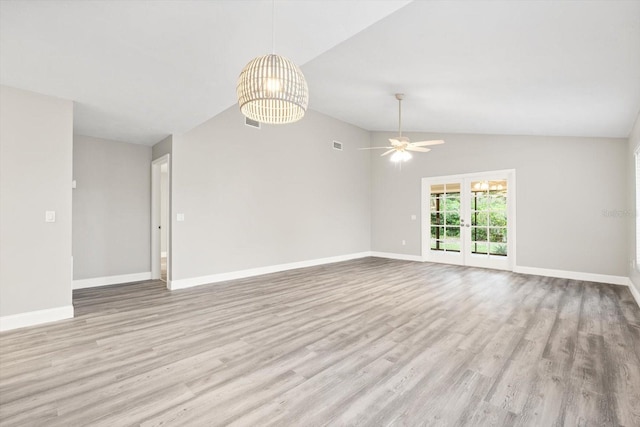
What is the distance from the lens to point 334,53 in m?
3.95

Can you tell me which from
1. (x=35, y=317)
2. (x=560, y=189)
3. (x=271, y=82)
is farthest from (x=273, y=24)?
(x=560, y=189)

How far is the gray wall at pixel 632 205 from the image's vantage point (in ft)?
14.1

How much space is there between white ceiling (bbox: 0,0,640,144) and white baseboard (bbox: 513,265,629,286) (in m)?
2.53

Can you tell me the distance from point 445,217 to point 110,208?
23.4 feet

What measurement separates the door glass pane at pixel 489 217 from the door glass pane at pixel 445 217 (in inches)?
14.4

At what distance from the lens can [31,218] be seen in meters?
3.40

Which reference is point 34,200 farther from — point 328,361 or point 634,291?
point 634,291

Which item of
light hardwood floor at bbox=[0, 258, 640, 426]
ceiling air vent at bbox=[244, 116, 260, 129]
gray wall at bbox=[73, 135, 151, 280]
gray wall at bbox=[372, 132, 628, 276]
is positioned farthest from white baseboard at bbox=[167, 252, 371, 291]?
gray wall at bbox=[372, 132, 628, 276]

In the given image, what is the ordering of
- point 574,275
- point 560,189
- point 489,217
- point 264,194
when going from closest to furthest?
1. point 574,275
2. point 560,189
3. point 264,194
4. point 489,217

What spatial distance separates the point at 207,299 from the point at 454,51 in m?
4.42

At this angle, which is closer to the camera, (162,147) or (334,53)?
(334,53)

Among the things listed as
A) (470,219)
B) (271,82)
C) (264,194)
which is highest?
(271,82)

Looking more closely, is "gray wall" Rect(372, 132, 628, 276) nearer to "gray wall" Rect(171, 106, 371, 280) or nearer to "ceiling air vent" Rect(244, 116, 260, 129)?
"gray wall" Rect(171, 106, 371, 280)

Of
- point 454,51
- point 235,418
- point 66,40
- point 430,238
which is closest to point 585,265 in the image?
point 430,238
